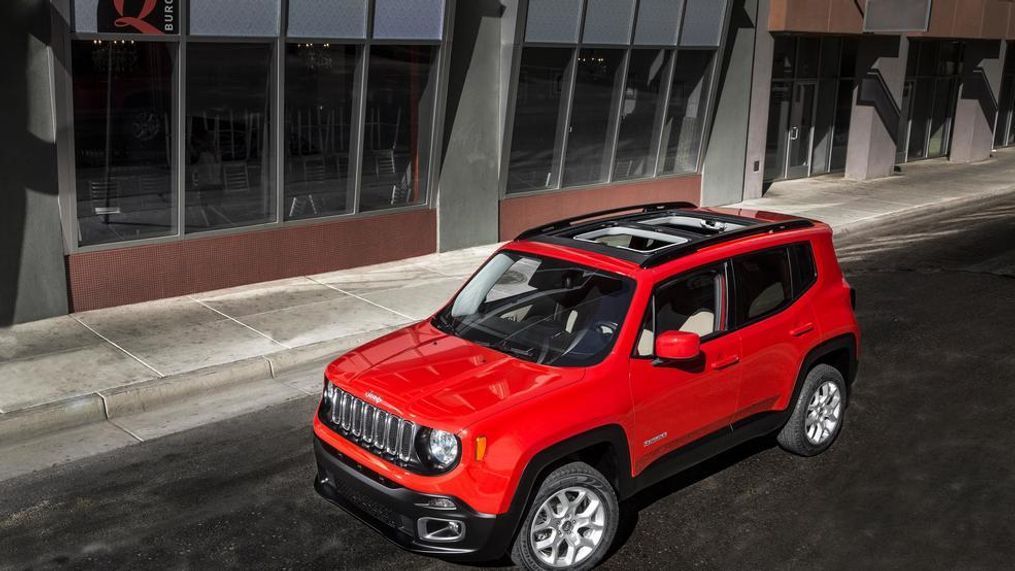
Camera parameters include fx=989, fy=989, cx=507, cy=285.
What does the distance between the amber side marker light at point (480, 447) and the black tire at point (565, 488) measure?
45 centimetres

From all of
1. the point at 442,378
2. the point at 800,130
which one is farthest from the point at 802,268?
the point at 800,130

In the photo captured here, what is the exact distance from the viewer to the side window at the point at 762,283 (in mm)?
6973

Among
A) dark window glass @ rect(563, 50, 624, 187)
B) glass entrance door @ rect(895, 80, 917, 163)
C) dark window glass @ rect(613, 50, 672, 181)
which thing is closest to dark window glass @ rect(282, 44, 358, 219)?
dark window glass @ rect(563, 50, 624, 187)

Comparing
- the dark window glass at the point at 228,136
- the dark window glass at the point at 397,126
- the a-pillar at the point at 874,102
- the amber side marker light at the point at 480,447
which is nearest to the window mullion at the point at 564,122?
the dark window glass at the point at 397,126

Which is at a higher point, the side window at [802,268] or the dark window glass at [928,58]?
the dark window glass at [928,58]

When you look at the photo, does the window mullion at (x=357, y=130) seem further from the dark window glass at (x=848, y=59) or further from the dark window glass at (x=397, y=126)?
the dark window glass at (x=848, y=59)

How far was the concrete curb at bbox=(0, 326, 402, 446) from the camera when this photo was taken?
8.44m

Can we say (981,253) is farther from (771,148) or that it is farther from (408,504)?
(408,504)

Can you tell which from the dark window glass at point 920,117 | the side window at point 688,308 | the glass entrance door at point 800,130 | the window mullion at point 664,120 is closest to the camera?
the side window at point 688,308

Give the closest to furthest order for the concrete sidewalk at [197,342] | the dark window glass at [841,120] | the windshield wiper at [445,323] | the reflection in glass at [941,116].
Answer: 1. the windshield wiper at [445,323]
2. the concrete sidewalk at [197,342]
3. the dark window glass at [841,120]
4. the reflection in glass at [941,116]

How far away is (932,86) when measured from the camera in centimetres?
2881

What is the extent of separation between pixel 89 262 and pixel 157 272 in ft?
2.73

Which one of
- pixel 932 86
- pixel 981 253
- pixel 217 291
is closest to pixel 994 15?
pixel 932 86

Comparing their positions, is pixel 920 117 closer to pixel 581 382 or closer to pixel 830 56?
pixel 830 56
